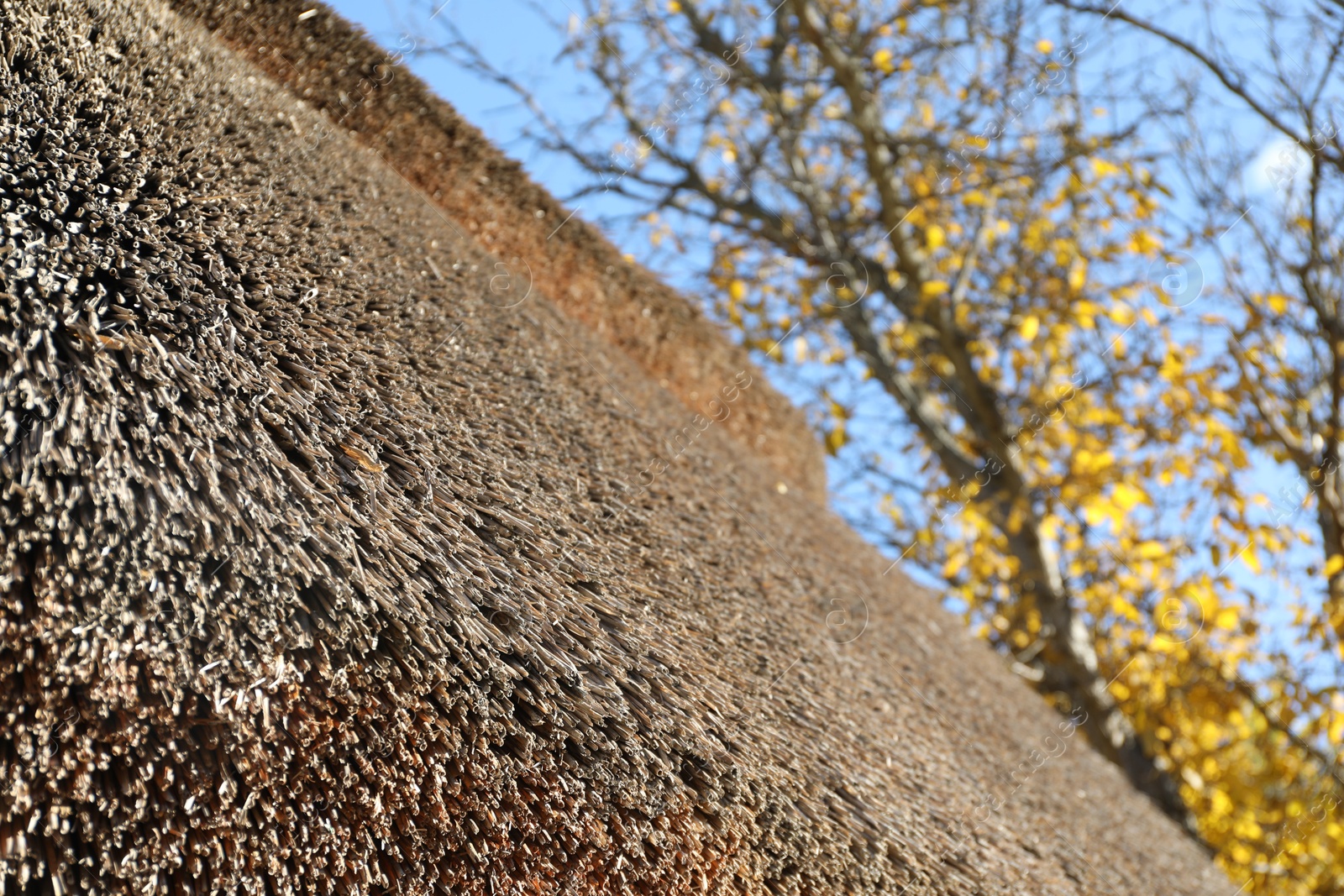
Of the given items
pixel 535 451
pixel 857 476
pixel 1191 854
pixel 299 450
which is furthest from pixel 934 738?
pixel 857 476

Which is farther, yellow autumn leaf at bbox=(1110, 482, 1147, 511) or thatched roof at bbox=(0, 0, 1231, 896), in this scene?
yellow autumn leaf at bbox=(1110, 482, 1147, 511)

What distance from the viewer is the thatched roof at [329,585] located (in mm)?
1189

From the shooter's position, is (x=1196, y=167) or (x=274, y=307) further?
(x=1196, y=167)

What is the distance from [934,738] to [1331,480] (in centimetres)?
497

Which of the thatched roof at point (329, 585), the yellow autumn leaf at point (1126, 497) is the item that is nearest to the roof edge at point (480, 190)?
the thatched roof at point (329, 585)

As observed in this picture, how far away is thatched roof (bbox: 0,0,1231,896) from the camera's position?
1189mm

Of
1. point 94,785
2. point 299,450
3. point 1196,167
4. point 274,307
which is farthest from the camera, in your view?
point 1196,167

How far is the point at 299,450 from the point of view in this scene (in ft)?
4.86

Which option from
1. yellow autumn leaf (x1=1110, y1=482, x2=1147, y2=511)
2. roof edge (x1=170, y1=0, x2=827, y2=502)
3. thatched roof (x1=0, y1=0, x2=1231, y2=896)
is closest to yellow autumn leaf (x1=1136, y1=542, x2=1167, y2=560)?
yellow autumn leaf (x1=1110, y1=482, x2=1147, y2=511)

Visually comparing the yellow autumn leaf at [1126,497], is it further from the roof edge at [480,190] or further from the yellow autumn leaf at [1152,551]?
the roof edge at [480,190]

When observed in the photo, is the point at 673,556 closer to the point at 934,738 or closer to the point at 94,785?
the point at 934,738

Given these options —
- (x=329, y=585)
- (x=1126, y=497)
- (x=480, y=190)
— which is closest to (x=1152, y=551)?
(x=1126, y=497)

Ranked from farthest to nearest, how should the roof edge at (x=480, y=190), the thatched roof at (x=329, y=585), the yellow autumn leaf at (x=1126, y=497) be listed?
the yellow autumn leaf at (x=1126, y=497) → the roof edge at (x=480, y=190) → the thatched roof at (x=329, y=585)

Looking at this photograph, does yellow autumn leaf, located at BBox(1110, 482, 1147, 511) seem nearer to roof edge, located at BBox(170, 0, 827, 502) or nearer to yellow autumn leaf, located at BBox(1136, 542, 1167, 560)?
yellow autumn leaf, located at BBox(1136, 542, 1167, 560)
